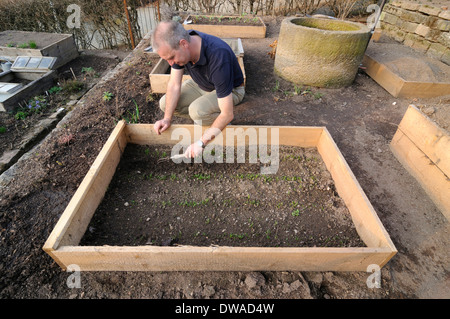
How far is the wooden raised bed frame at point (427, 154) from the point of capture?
7.03 ft

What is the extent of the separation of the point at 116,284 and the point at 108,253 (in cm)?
26

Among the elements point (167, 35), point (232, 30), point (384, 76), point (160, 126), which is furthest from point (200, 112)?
point (232, 30)

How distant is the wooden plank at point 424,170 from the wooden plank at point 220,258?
1.12 metres

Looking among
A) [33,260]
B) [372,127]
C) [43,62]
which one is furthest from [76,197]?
[43,62]

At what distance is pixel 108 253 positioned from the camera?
1.51 metres

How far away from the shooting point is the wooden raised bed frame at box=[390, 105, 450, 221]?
2143mm

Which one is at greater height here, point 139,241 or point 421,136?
point 421,136

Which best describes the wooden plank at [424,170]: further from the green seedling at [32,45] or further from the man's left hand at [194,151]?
the green seedling at [32,45]

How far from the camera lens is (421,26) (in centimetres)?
491

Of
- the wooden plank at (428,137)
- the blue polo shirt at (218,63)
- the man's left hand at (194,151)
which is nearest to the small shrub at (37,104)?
the blue polo shirt at (218,63)

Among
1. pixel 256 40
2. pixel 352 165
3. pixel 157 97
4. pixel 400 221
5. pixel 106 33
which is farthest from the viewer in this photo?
pixel 106 33

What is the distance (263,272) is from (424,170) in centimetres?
197

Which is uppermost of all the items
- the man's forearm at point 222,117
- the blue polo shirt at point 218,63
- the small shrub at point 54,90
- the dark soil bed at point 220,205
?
the blue polo shirt at point 218,63

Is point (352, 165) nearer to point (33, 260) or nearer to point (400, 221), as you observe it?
point (400, 221)
